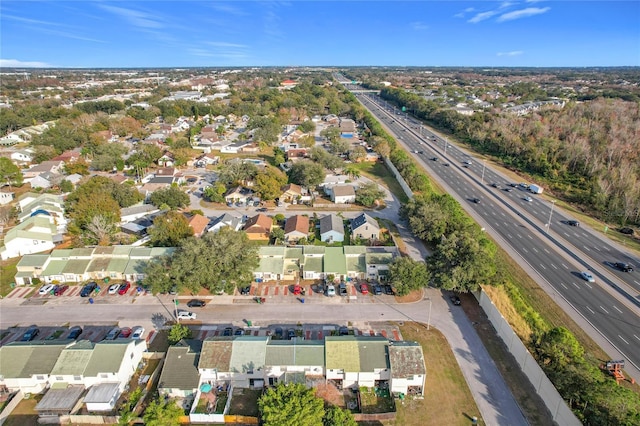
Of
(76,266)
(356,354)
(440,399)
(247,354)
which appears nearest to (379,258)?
(356,354)

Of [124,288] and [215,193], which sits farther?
[215,193]

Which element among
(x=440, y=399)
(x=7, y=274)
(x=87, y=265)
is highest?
(x=87, y=265)

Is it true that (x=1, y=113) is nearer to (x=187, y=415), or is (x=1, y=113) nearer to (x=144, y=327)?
(x=144, y=327)

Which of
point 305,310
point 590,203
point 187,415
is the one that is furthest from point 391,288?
point 590,203

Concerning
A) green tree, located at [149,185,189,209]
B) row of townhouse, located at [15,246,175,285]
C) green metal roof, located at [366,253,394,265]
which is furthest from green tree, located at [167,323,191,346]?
green tree, located at [149,185,189,209]

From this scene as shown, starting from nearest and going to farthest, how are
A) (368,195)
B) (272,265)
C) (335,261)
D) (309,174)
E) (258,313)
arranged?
(258,313) < (272,265) < (335,261) < (368,195) < (309,174)

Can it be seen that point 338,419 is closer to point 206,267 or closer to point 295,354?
point 295,354

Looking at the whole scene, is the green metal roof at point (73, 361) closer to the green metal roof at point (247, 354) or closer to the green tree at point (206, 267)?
the green tree at point (206, 267)
